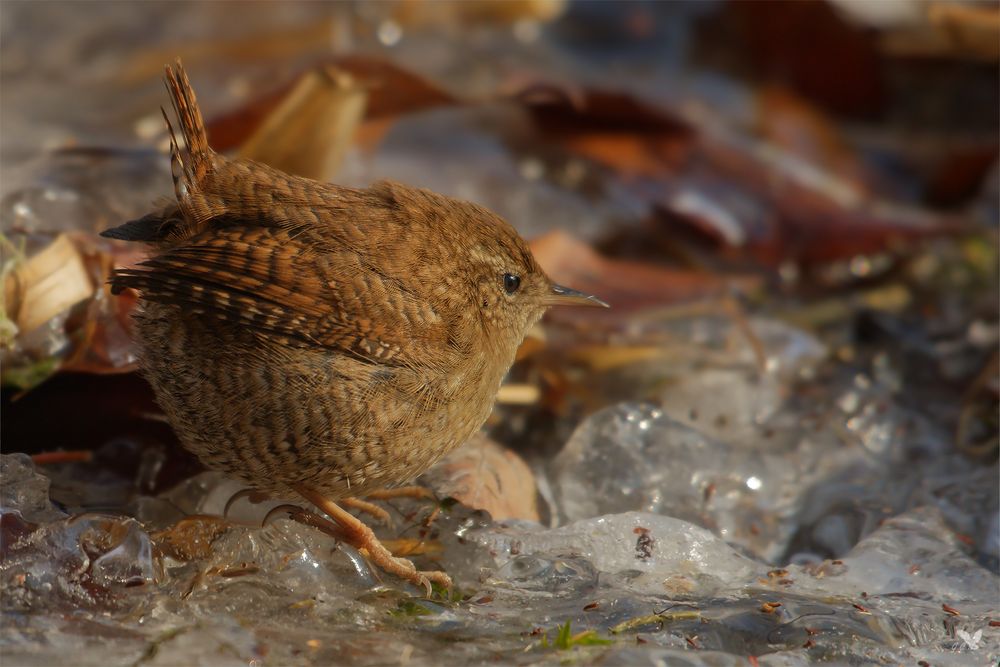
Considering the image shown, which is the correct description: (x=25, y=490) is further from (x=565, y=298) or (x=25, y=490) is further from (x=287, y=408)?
(x=565, y=298)

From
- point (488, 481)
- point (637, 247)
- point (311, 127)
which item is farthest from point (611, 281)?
point (488, 481)

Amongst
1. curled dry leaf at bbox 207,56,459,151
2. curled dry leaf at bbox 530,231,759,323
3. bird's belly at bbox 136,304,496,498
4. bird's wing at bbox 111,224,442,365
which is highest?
curled dry leaf at bbox 207,56,459,151

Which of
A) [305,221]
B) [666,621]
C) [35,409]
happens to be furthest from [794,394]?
[35,409]

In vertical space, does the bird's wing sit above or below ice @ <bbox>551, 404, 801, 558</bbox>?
above

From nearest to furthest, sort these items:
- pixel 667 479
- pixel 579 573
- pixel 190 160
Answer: pixel 579 573, pixel 190 160, pixel 667 479

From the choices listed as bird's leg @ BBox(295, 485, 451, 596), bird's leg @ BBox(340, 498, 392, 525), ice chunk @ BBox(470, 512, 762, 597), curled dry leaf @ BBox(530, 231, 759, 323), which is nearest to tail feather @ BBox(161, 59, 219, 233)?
bird's leg @ BBox(295, 485, 451, 596)

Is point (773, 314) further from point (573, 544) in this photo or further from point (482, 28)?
point (482, 28)

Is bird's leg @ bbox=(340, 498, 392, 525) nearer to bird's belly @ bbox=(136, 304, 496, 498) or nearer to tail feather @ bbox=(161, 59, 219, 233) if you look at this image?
bird's belly @ bbox=(136, 304, 496, 498)
